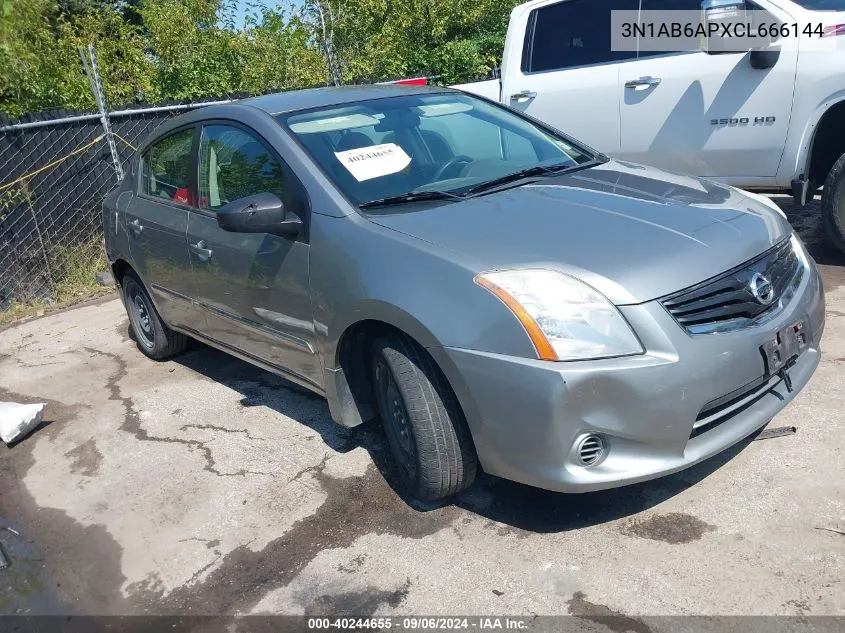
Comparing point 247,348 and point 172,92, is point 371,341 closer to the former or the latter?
point 247,348

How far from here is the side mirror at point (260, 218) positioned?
3.47m

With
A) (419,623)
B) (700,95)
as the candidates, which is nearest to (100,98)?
(700,95)

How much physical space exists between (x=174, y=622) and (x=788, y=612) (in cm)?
205

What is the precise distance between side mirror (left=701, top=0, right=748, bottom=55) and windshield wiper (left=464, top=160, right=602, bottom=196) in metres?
1.82

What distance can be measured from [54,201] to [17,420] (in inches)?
156

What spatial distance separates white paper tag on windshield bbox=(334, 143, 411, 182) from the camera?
359 cm

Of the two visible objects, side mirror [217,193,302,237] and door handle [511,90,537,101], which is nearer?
side mirror [217,193,302,237]

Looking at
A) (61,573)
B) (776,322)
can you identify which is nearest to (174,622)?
(61,573)

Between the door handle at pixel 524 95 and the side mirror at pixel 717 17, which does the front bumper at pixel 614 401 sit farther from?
the door handle at pixel 524 95

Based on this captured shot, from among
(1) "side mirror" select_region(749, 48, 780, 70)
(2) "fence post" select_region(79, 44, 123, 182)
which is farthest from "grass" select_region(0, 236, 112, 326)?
A: (1) "side mirror" select_region(749, 48, 780, 70)

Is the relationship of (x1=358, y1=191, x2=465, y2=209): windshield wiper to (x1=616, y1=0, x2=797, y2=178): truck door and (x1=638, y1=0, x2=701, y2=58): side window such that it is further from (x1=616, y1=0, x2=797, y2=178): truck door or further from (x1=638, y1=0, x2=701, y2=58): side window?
(x1=638, y1=0, x2=701, y2=58): side window

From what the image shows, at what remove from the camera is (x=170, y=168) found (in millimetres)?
4762

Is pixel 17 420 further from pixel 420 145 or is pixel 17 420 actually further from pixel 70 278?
pixel 70 278
